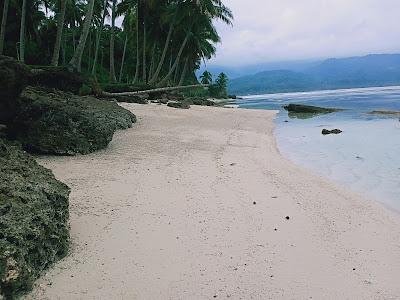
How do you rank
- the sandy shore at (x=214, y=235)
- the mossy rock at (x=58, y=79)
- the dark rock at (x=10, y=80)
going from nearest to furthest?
1. the sandy shore at (x=214, y=235)
2. the dark rock at (x=10, y=80)
3. the mossy rock at (x=58, y=79)

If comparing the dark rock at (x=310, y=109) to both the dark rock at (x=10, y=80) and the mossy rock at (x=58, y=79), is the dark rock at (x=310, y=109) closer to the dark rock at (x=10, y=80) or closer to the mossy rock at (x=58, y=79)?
the mossy rock at (x=58, y=79)

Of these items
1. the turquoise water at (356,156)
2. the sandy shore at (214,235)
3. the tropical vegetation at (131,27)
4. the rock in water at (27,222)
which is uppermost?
the tropical vegetation at (131,27)

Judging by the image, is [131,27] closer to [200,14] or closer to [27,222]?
[200,14]

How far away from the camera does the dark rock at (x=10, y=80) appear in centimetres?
570

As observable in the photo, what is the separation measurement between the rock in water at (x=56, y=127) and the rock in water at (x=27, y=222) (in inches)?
108

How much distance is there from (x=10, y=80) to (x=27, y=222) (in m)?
3.36

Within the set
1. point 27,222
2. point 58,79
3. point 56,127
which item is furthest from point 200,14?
point 27,222

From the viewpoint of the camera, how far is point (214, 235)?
417 centimetres

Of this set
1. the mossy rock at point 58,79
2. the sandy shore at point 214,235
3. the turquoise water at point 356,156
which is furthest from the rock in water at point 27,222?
the mossy rock at point 58,79

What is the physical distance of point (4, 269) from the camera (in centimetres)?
262

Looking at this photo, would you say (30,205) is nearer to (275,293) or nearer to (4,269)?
(4,269)

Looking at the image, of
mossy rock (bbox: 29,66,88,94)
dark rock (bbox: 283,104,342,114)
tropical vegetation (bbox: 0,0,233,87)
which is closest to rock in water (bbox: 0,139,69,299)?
mossy rock (bbox: 29,66,88,94)

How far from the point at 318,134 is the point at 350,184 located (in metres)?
8.22

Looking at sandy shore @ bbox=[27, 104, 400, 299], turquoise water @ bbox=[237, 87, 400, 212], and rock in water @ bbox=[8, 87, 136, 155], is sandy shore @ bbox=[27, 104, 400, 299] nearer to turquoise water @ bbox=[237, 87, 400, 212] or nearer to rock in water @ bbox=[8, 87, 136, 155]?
rock in water @ bbox=[8, 87, 136, 155]
